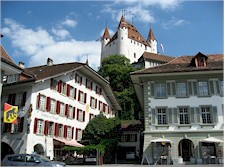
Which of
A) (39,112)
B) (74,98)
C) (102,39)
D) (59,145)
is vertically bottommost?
(59,145)

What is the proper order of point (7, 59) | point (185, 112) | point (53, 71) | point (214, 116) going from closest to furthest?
1. point (7, 59)
2. point (214, 116)
3. point (185, 112)
4. point (53, 71)

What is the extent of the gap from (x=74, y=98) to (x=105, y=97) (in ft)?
27.0

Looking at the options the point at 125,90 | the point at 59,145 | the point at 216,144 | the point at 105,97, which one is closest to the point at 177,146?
the point at 216,144

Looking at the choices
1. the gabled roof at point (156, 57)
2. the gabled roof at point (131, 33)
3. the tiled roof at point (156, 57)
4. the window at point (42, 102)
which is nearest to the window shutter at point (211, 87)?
the window at point (42, 102)

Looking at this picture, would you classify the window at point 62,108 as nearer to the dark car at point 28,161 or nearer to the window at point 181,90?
the window at point 181,90

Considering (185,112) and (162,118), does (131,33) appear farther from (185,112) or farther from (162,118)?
(162,118)

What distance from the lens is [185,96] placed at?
2381cm

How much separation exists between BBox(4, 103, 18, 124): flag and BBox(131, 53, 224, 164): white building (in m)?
10.0

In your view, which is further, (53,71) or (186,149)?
(53,71)

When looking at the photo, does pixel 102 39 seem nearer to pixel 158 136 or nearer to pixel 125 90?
pixel 125 90

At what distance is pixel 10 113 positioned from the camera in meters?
20.9

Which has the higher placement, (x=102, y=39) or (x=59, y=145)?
(x=102, y=39)

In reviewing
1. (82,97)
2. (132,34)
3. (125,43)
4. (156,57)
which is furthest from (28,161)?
(132,34)

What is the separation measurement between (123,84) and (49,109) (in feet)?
134
